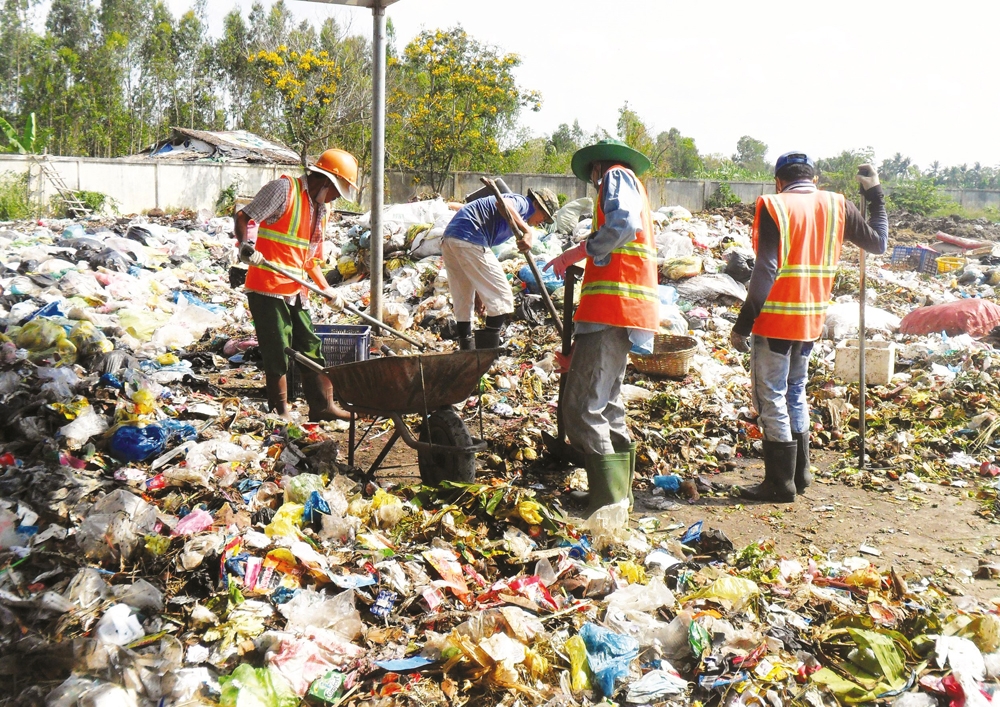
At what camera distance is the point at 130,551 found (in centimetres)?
289

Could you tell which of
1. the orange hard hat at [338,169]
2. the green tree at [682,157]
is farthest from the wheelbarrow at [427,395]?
the green tree at [682,157]

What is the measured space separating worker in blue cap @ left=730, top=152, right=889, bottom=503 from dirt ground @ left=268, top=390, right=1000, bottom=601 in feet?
0.76

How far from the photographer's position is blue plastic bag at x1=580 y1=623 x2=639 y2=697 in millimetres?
2412

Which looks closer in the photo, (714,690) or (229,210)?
(714,690)

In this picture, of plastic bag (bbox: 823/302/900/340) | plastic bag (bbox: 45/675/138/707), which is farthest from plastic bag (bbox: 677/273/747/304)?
plastic bag (bbox: 45/675/138/707)

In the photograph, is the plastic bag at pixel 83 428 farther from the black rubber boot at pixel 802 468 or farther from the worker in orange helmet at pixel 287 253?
the black rubber boot at pixel 802 468

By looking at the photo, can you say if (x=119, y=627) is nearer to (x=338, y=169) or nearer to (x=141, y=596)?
(x=141, y=596)

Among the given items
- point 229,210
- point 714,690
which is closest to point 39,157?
point 229,210

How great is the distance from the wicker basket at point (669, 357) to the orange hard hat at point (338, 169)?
244 centimetres

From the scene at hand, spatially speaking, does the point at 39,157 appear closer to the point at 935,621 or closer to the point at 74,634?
the point at 74,634

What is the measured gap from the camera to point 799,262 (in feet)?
13.2

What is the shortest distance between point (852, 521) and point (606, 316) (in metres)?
1.63

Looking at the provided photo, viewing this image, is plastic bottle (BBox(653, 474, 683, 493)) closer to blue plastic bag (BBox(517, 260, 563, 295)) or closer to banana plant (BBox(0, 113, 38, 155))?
blue plastic bag (BBox(517, 260, 563, 295))

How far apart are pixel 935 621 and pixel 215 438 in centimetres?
337
